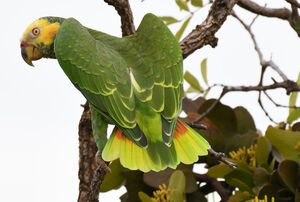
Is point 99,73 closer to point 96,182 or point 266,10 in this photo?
point 96,182

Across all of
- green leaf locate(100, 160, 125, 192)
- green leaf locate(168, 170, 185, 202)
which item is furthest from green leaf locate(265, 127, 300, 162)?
green leaf locate(100, 160, 125, 192)

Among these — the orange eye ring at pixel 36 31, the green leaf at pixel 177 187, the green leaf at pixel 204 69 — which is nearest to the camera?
the orange eye ring at pixel 36 31

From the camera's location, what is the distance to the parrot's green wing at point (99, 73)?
936 mm

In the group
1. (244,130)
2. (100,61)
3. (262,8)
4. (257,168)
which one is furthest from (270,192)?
(262,8)

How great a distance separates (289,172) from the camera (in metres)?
1.17

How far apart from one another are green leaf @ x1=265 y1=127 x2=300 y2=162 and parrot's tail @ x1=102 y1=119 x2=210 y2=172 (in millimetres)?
274

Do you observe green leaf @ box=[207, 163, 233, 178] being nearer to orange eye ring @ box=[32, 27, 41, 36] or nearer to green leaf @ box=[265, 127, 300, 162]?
green leaf @ box=[265, 127, 300, 162]

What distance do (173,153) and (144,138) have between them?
56mm

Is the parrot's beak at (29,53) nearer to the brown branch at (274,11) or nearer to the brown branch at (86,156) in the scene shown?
the brown branch at (86,156)

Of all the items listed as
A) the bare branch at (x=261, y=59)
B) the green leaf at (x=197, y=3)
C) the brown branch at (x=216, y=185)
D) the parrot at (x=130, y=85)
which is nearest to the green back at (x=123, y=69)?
the parrot at (x=130, y=85)

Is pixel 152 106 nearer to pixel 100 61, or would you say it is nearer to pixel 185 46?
pixel 100 61

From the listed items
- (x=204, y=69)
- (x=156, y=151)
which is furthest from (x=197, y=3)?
(x=156, y=151)

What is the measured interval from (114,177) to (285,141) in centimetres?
42

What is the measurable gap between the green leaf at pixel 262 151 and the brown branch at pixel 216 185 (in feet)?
0.47
